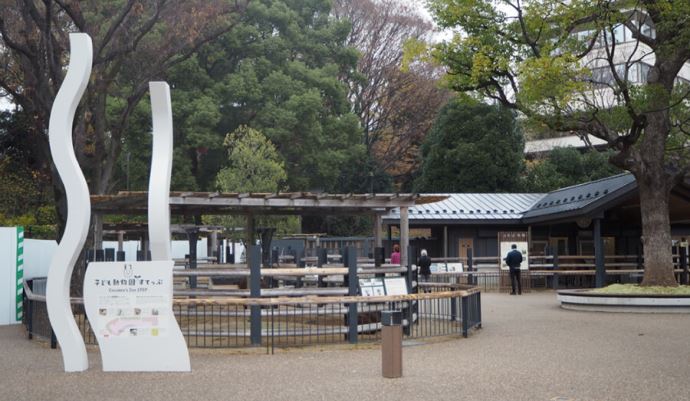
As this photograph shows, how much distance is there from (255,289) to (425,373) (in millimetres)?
3921

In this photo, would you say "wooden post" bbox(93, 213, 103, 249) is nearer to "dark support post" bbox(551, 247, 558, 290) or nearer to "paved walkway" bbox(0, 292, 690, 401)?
"paved walkway" bbox(0, 292, 690, 401)

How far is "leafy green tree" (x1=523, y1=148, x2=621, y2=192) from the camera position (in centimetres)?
4650

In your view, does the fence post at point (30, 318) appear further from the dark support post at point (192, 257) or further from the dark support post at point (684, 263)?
the dark support post at point (684, 263)

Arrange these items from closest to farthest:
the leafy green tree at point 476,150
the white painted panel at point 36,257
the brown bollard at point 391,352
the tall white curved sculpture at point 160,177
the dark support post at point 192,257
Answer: the brown bollard at point 391,352
the tall white curved sculpture at point 160,177
the dark support post at point 192,257
the white painted panel at point 36,257
the leafy green tree at point 476,150

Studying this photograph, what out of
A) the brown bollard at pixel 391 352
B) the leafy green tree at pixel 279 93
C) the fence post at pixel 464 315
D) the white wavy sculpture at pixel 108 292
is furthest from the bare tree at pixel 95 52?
the leafy green tree at pixel 279 93

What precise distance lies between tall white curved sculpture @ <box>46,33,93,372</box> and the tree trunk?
51.1 ft

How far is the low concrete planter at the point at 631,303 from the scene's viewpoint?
19.7 m

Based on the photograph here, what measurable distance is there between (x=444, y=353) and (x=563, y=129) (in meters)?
11.3

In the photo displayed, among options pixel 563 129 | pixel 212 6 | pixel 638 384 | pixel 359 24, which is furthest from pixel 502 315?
pixel 359 24

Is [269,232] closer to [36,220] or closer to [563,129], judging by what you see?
[563,129]

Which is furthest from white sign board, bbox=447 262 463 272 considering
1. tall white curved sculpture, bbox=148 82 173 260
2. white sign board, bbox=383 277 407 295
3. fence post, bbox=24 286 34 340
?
tall white curved sculpture, bbox=148 82 173 260

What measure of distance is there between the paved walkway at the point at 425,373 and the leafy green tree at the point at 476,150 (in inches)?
1201

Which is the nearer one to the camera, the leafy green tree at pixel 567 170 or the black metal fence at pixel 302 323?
the black metal fence at pixel 302 323

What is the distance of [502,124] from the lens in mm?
46375
